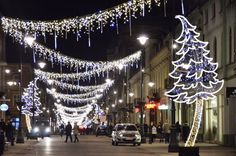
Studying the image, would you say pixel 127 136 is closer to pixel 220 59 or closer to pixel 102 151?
pixel 220 59

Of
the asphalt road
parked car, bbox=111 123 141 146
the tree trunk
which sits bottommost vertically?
the asphalt road

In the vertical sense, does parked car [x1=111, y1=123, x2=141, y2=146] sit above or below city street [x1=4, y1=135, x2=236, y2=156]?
above

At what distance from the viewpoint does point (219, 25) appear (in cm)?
4628

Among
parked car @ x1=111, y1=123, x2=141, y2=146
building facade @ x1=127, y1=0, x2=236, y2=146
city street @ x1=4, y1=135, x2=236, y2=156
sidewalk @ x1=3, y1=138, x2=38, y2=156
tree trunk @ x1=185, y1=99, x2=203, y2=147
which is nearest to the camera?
tree trunk @ x1=185, y1=99, x2=203, y2=147

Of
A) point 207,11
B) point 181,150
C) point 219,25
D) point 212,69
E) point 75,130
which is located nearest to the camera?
point 181,150

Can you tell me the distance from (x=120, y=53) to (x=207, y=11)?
9465 centimetres

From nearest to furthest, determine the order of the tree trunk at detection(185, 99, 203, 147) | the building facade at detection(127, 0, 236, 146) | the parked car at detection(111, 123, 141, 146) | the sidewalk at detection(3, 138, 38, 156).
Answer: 1. the tree trunk at detection(185, 99, 203, 147)
2. the sidewalk at detection(3, 138, 38, 156)
3. the building facade at detection(127, 0, 236, 146)
4. the parked car at detection(111, 123, 141, 146)

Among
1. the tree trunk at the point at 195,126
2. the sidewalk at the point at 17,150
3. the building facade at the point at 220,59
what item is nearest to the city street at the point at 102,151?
the sidewalk at the point at 17,150

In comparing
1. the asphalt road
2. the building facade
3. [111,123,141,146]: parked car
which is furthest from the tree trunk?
[111,123,141,146]: parked car

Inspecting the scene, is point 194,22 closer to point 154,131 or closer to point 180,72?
point 154,131

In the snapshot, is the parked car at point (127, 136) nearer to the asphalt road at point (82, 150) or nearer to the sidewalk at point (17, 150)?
the asphalt road at point (82, 150)

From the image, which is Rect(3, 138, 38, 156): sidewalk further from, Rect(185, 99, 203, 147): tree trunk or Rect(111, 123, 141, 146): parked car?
Rect(185, 99, 203, 147): tree trunk

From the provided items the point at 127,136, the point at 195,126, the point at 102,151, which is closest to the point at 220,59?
the point at 127,136

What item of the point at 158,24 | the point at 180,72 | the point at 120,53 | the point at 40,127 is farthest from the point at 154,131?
the point at 120,53
